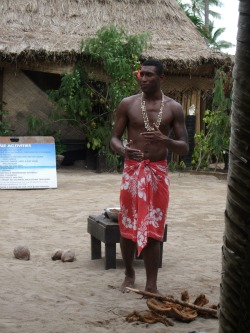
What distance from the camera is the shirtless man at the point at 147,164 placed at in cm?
475

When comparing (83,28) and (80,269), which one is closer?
(80,269)

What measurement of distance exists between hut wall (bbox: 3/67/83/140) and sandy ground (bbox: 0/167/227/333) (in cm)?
435

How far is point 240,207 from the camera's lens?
80.5 inches

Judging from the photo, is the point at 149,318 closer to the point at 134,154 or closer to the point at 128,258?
the point at 128,258

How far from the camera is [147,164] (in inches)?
190

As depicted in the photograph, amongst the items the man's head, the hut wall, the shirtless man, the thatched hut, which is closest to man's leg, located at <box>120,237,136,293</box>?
the shirtless man

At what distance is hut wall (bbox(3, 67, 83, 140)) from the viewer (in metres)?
14.4

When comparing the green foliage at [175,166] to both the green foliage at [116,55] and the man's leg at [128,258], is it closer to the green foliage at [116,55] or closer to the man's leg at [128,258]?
the green foliage at [116,55]

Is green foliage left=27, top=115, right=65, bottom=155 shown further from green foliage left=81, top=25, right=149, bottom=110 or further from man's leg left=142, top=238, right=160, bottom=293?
man's leg left=142, top=238, right=160, bottom=293

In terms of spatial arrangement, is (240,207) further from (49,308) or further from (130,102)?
(130,102)

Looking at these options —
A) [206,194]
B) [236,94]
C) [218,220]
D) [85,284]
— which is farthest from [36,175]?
[236,94]

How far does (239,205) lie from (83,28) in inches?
520

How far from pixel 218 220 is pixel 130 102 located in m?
3.76

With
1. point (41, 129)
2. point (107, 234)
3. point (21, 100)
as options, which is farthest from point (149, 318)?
point (21, 100)
